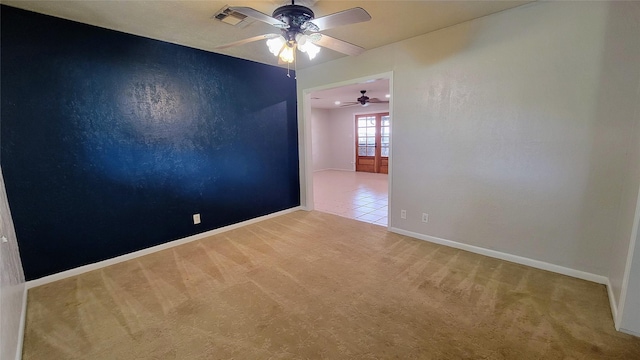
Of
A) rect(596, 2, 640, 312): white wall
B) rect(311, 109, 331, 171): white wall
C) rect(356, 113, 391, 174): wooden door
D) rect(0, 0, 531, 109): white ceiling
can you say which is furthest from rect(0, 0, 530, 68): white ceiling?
rect(311, 109, 331, 171): white wall

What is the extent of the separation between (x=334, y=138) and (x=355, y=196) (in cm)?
481

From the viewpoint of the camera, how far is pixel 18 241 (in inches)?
92.3

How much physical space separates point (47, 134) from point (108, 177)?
1.99ft

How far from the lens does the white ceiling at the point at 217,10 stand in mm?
2244

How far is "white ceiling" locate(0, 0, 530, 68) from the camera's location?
2244mm

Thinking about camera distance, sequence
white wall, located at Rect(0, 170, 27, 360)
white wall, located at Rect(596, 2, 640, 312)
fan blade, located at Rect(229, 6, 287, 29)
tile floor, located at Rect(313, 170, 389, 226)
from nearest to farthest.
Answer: white wall, located at Rect(0, 170, 27, 360) < fan blade, located at Rect(229, 6, 287, 29) < white wall, located at Rect(596, 2, 640, 312) < tile floor, located at Rect(313, 170, 389, 226)

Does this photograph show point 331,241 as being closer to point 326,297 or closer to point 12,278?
point 326,297

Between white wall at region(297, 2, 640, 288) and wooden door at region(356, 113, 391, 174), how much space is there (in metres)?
5.60

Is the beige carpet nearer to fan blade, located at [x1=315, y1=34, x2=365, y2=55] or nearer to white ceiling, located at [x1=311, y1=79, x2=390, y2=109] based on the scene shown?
fan blade, located at [x1=315, y1=34, x2=365, y2=55]

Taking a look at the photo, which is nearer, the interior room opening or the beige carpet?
the beige carpet

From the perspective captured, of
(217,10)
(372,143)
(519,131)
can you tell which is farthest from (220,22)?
(372,143)

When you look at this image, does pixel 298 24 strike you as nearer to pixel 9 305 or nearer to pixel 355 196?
pixel 9 305

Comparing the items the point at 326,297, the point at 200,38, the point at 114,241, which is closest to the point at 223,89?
the point at 200,38

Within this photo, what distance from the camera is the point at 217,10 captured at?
2.36 meters
